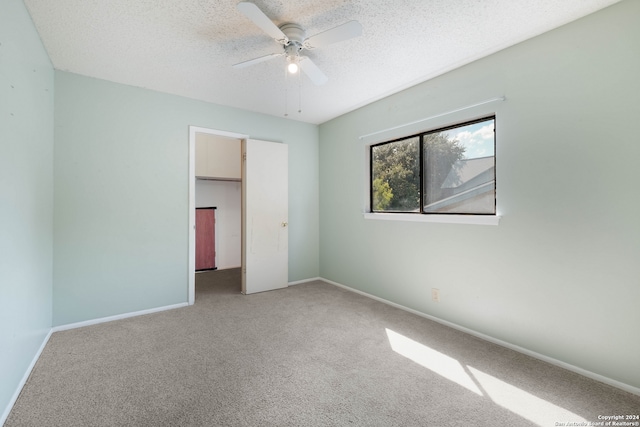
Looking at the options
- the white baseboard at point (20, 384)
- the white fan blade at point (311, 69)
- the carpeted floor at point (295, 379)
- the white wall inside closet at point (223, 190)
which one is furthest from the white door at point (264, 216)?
the white baseboard at point (20, 384)

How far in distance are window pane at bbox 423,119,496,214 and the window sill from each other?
0.12 metres

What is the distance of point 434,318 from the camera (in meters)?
2.86

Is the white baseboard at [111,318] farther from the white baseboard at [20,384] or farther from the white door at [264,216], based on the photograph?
the white door at [264,216]

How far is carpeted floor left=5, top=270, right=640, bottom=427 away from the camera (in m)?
1.56

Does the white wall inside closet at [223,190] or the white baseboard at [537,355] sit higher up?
the white wall inside closet at [223,190]

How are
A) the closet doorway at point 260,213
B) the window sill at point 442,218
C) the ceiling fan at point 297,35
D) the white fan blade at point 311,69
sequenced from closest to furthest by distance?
the ceiling fan at point 297,35, the white fan blade at point 311,69, the window sill at point 442,218, the closet doorway at point 260,213

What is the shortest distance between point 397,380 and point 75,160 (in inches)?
139

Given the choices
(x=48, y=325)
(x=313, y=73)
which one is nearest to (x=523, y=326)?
(x=313, y=73)

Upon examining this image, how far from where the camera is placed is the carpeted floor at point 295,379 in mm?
1559

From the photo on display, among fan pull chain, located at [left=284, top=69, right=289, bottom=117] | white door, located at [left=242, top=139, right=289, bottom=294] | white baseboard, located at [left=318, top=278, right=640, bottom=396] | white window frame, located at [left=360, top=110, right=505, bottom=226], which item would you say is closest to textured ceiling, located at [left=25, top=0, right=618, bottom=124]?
fan pull chain, located at [left=284, top=69, right=289, bottom=117]

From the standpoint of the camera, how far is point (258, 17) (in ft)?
5.59

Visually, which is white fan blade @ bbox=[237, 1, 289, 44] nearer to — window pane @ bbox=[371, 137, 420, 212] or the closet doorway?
window pane @ bbox=[371, 137, 420, 212]

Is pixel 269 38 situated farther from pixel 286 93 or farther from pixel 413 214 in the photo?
pixel 413 214

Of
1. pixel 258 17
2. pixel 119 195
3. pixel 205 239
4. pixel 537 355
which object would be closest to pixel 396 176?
pixel 537 355
